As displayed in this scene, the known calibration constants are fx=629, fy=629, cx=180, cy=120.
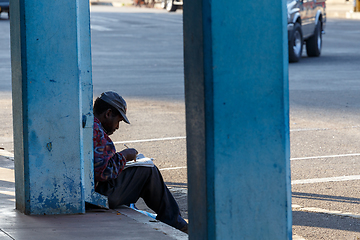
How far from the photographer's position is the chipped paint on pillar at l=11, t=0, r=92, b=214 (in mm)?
4527

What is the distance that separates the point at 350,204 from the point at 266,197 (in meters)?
2.90

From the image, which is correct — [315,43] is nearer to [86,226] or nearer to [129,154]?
[129,154]

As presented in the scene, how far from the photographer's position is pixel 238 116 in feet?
9.42

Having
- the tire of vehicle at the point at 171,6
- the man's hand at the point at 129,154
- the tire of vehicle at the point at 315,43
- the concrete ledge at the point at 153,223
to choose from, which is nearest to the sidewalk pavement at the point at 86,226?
the concrete ledge at the point at 153,223

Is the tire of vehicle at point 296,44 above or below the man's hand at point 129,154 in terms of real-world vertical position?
above

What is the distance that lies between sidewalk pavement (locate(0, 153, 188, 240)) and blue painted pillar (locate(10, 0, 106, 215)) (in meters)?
0.14

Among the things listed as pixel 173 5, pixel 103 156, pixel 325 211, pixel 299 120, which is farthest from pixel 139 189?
pixel 173 5

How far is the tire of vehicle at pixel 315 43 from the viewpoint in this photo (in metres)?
19.7

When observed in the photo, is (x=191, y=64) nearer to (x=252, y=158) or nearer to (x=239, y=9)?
(x=239, y=9)

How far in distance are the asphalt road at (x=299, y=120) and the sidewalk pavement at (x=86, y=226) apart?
2.85 ft

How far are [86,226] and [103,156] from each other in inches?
28.0

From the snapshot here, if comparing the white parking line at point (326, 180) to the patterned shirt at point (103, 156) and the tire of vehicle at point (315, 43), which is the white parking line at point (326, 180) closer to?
the patterned shirt at point (103, 156)

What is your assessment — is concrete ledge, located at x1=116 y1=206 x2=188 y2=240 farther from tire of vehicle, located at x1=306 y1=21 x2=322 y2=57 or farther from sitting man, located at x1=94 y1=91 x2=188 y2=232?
tire of vehicle, located at x1=306 y1=21 x2=322 y2=57

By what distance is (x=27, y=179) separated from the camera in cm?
464
